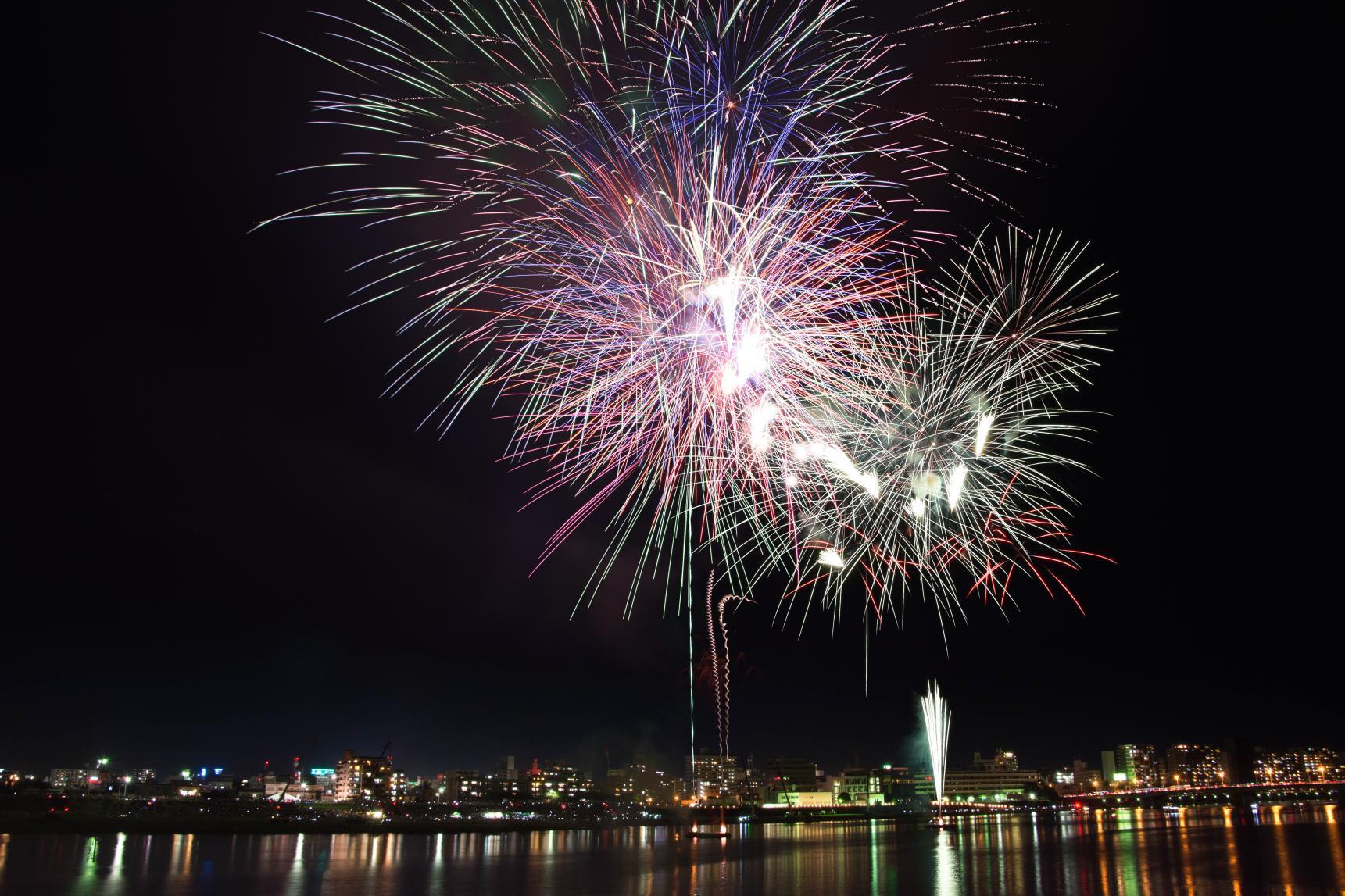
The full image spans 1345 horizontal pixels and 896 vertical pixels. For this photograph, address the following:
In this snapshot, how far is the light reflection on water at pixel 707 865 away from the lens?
25.5 meters

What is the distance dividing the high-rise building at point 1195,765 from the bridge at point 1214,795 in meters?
23.0

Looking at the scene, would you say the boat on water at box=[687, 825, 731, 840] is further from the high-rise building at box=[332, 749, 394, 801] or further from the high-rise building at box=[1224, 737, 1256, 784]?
the high-rise building at box=[1224, 737, 1256, 784]

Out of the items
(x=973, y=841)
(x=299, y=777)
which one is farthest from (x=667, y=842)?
(x=299, y=777)

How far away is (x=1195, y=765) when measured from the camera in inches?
6954

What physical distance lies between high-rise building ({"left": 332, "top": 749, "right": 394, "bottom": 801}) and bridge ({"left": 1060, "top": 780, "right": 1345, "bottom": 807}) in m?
93.4

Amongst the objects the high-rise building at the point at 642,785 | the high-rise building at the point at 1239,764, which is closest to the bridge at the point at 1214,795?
the high-rise building at the point at 1239,764

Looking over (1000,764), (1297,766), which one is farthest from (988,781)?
(1297,766)

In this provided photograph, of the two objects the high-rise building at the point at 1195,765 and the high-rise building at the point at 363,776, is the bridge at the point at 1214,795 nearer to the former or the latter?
the high-rise building at the point at 1195,765

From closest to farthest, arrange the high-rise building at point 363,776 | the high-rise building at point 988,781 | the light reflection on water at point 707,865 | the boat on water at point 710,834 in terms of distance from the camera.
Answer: the light reflection on water at point 707,865 → the boat on water at point 710,834 → the high-rise building at point 363,776 → the high-rise building at point 988,781

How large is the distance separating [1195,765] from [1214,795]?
67.1 m

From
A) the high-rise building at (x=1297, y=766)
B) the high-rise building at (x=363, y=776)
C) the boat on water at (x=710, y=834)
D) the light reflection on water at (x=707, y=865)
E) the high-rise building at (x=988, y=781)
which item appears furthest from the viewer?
the high-rise building at (x=1297, y=766)

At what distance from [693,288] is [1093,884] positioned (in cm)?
2062

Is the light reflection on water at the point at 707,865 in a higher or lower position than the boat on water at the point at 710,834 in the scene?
higher

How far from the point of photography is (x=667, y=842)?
55.7 meters
